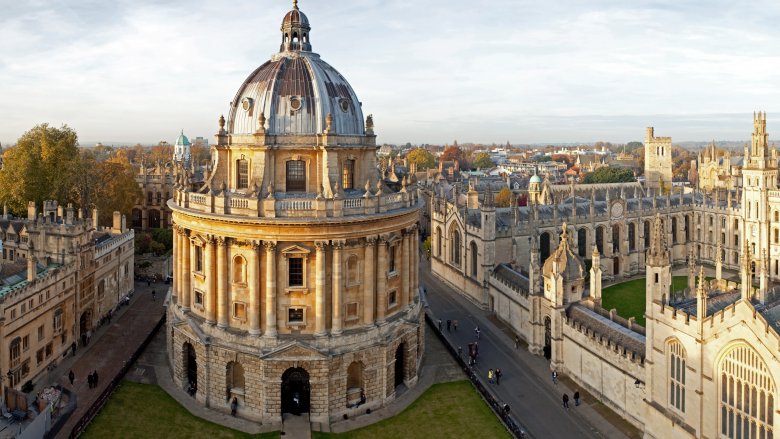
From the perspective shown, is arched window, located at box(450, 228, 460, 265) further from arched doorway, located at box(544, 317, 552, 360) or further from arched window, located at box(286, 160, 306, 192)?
arched window, located at box(286, 160, 306, 192)

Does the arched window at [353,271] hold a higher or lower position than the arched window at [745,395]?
higher

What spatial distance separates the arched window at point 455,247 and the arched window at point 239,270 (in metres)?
30.8

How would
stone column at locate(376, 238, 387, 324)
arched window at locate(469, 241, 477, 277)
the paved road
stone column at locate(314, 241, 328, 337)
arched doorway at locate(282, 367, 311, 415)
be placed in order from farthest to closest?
arched window at locate(469, 241, 477, 277), stone column at locate(376, 238, 387, 324), arched doorway at locate(282, 367, 311, 415), stone column at locate(314, 241, 328, 337), the paved road

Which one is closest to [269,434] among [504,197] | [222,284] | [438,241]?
[222,284]

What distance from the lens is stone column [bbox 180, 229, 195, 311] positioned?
1510 inches

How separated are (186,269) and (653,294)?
2759 cm

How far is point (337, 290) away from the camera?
35.0 meters

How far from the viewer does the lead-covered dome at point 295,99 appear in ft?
122

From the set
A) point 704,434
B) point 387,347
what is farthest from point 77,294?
point 704,434

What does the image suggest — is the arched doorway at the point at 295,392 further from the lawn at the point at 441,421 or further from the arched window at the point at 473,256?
the arched window at the point at 473,256

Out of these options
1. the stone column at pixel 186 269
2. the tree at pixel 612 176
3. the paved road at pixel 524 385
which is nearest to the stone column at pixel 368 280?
the paved road at pixel 524 385

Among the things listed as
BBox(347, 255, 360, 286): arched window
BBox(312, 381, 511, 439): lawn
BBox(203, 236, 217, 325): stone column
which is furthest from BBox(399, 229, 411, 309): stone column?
BBox(203, 236, 217, 325): stone column

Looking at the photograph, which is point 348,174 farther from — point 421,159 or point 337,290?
point 421,159

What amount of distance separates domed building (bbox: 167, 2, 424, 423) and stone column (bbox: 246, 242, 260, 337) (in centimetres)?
7
